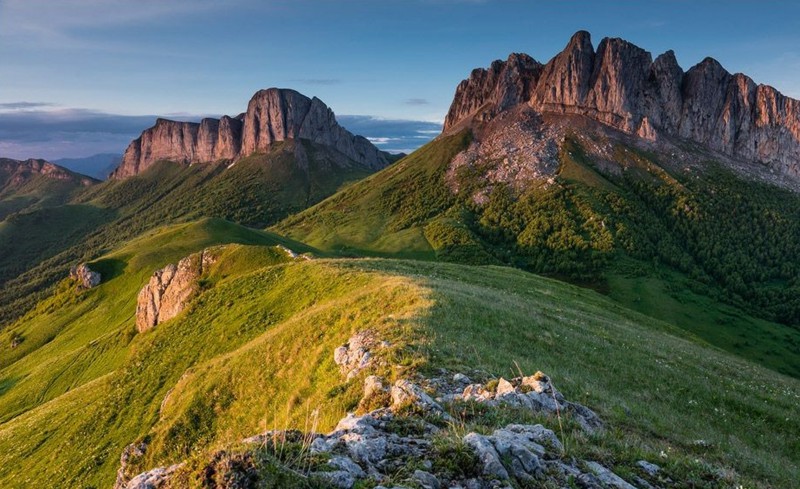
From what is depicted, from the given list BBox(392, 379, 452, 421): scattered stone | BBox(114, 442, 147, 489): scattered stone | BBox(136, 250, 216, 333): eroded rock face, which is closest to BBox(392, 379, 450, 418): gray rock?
BBox(392, 379, 452, 421): scattered stone

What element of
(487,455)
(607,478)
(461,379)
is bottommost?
(461,379)

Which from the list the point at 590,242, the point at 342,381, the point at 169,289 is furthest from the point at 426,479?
the point at 590,242

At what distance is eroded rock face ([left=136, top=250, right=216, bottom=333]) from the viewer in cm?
5134

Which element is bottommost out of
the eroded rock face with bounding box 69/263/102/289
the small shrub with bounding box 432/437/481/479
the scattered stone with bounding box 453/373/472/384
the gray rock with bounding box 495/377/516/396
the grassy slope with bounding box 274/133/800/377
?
the eroded rock face with bounding box 69/263/102/289

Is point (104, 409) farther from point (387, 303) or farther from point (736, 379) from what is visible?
point (736, 379)

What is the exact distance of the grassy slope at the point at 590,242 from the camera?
4670 inches

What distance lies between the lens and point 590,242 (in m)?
158

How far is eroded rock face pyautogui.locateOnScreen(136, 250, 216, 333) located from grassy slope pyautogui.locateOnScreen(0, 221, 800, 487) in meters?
4.08

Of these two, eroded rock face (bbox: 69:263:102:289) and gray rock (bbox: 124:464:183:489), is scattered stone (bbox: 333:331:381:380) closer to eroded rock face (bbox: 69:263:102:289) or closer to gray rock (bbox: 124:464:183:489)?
gray rock (bbox: 124:464:183:489)

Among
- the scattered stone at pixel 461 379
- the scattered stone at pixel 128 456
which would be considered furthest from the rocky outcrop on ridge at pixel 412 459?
the scattered stone at pixel 128 456

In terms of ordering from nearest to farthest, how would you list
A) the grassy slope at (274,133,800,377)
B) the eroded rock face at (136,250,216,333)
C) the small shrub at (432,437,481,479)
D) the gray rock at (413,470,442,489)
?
the gray rock at (413,470,442,489) < the small shrub at (432,437,481,479) < the eroded rock face at (136,250,216,333) < the grassy slope at (274,133,800,377)

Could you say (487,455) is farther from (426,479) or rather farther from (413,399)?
(413,399)

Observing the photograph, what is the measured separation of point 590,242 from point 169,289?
142200 millimetres

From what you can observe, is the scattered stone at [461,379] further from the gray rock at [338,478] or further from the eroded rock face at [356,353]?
the gray rock at [338,478]
